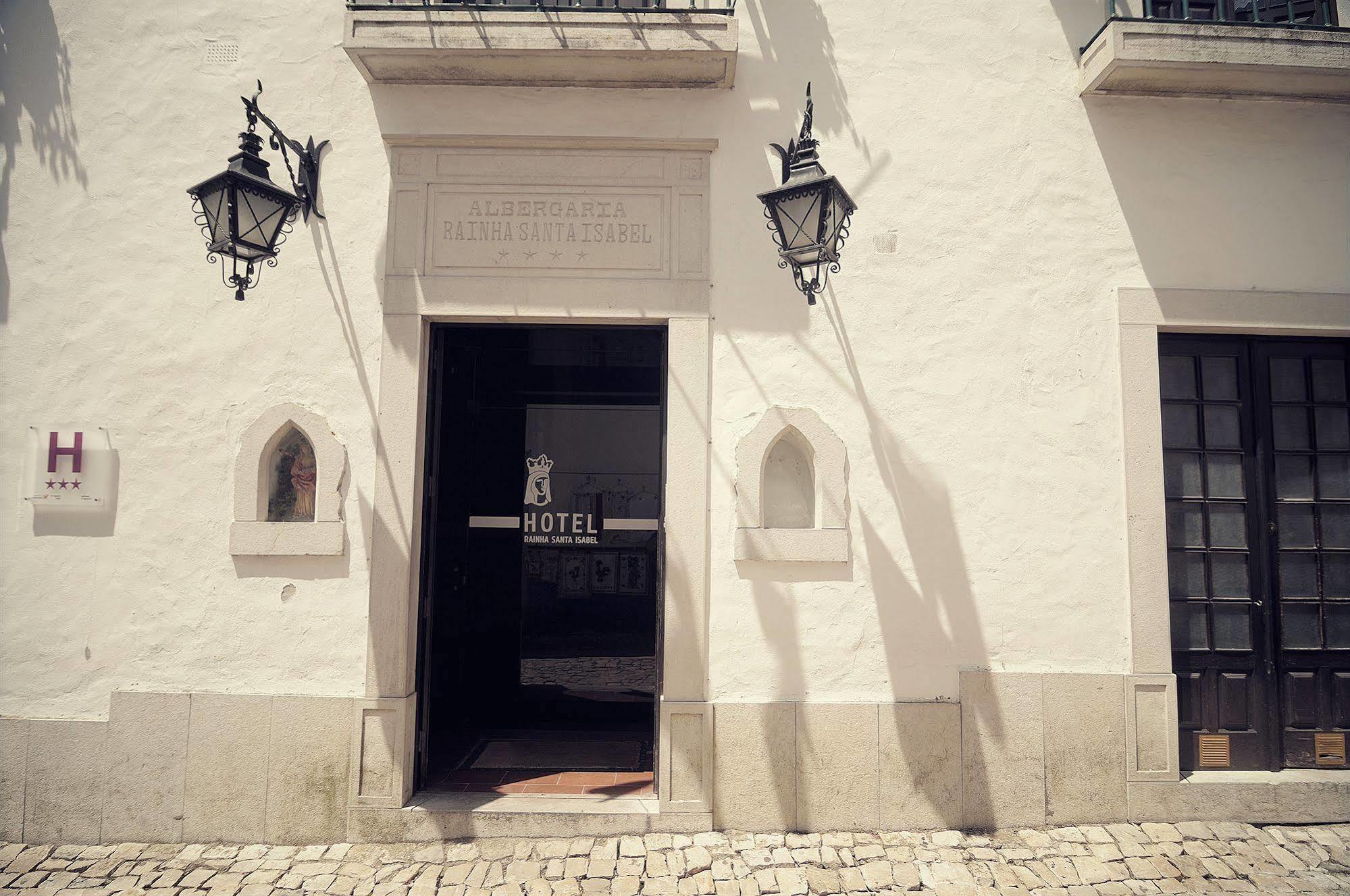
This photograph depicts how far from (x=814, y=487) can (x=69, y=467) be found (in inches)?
180

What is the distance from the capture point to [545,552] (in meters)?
5.40

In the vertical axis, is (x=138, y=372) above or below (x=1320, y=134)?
below

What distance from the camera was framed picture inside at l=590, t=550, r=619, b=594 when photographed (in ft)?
17.4

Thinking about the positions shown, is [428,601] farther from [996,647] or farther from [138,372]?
[996,647]

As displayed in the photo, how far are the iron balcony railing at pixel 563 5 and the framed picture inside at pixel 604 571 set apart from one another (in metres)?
3.62

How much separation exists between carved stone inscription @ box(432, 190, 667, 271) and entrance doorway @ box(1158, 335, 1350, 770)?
3.52 m

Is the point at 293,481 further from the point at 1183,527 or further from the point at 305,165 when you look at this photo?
the point at 1183,527

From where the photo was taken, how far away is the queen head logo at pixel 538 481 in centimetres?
514

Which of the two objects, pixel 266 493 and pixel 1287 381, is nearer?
pixel 266 493

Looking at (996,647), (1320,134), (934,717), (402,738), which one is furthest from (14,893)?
(1320,134)

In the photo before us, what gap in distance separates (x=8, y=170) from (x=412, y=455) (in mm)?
3175

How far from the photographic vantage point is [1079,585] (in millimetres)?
4203

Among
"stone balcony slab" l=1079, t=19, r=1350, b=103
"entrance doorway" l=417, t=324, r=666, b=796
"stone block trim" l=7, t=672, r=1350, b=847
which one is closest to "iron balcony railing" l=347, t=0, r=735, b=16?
"entrance doorway" l=417, t=324, r=666, b=796

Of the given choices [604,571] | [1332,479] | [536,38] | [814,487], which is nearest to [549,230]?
[536,38]
